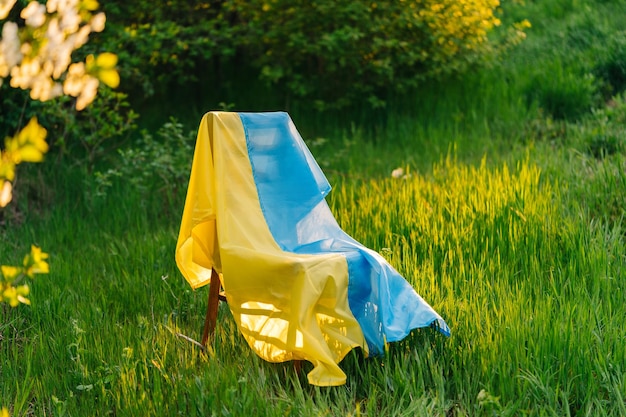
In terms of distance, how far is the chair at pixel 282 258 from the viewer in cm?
257

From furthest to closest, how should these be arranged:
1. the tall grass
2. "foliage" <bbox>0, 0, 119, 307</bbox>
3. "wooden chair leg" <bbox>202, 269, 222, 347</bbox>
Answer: "wooden chair leg" <bbox>202, 269, 222, 347</bbox> → the tall grass → "foliage" <bbox>0, 0, 119, 307</bbox>

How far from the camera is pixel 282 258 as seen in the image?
259cm

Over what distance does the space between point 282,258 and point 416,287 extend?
2.75 feet

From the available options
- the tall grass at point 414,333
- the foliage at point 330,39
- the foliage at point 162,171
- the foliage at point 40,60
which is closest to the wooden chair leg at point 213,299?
the tall grass at point 414,333

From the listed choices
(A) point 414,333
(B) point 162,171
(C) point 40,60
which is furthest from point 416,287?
(B) point 162,171

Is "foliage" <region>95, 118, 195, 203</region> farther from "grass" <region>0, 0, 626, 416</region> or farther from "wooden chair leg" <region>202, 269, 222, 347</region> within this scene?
"wooden chair leg" <region>202, 269, 222, 347</region>

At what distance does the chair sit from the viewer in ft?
8.43

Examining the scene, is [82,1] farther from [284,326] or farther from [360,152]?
[360,152]

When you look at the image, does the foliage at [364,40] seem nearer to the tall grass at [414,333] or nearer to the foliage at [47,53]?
the tall grass at [414,333]

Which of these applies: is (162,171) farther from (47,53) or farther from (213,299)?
(47,53)

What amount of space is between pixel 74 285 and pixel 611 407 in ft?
8.49

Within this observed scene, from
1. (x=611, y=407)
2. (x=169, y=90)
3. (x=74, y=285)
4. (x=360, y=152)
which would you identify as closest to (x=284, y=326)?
(x=611, y=407)

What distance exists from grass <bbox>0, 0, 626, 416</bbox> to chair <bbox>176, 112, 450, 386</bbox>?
0.45 feet

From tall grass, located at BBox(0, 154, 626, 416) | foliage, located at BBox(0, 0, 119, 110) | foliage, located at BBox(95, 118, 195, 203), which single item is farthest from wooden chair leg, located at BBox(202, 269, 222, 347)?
foliage, located at BBox(95, 118, 195, 203)
